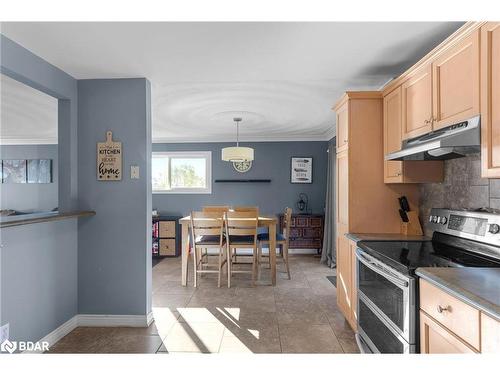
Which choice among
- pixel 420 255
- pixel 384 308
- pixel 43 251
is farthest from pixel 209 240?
pixel 420 255

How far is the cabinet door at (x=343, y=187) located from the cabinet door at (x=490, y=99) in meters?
1.12

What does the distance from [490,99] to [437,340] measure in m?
1.13

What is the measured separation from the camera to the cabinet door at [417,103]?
5.95 feet

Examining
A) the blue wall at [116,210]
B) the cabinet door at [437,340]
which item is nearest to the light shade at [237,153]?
the blue wall at [116,210]

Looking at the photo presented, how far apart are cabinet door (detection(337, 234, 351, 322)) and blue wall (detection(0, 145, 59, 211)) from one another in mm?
5518

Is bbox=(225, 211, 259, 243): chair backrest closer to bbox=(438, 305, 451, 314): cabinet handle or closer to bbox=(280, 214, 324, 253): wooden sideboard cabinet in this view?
bbox=(280, 214, 324, 253): wooden sideboard cabinet

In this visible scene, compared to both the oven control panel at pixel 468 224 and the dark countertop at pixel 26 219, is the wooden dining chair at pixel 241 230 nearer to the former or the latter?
the dark countertop at pixel 26 219

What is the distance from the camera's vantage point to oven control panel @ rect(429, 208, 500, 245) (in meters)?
1.56

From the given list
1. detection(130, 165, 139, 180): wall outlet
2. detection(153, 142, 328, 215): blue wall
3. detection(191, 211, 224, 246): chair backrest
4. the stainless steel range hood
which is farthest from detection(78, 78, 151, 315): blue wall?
detection(153, 142, 328, 215): blue wall

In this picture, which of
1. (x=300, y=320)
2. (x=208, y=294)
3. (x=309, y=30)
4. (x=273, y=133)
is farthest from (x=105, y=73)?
(x=273, y=133)

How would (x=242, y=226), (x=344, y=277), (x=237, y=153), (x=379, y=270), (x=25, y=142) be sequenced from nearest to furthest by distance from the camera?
(x=379, y=270) < (x=344, y=277) < (x=242, y=226) < (x=237, y=153) < (x=25, y=142)

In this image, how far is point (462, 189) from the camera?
6.43 ft

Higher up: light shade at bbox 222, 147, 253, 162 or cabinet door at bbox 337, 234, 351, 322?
light shade at bbox 222, 147, 253, 162

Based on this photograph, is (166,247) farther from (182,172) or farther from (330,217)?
(330,217)
